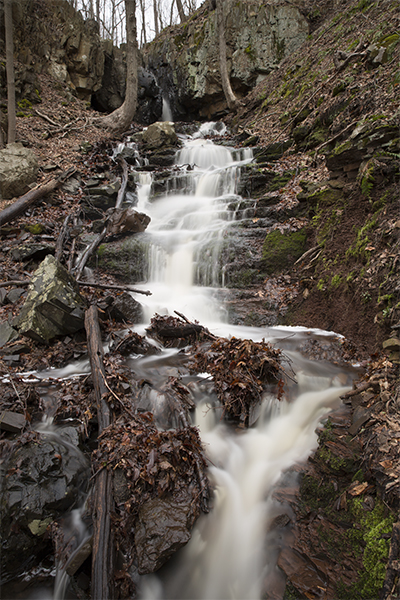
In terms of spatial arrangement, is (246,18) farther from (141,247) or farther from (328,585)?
(328,585)

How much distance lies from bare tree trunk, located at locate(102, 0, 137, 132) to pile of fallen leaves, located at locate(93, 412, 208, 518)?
1641 centimetres

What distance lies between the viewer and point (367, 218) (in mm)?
5414

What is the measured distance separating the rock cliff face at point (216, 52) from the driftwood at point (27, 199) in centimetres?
1375

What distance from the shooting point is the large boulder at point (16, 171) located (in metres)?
9.61

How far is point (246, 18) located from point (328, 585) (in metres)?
24.9

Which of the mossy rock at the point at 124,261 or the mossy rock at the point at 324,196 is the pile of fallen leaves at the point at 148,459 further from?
the mossy rock at the point at 324,196

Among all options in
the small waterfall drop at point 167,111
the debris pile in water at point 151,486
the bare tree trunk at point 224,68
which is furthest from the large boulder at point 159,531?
the small waterfall drop at point 167,111

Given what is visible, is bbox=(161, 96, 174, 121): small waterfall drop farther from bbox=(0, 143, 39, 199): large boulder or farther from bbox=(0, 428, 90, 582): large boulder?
bbox=(0, 428, 90, 582): large boulder

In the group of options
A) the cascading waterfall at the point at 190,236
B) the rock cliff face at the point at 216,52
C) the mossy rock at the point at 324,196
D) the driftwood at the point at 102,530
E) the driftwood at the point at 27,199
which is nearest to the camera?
the driftwood at the point at 102,530

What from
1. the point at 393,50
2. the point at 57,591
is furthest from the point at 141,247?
the point at 393,50

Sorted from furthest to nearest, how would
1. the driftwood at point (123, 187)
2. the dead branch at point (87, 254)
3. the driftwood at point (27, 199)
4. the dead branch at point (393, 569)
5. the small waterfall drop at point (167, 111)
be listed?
the small waterfall drop at point (167, 111) → the driftwood at point (123, 187) → the driftwood at point (27, 199) → the dead branch at point (87, 254) → the dead branch at point (393, 569)

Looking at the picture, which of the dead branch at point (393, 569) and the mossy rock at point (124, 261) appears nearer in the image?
the dead branch at point (393, 569)

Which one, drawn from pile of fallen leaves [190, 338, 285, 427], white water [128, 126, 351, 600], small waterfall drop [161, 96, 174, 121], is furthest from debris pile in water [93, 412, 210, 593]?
small waterfall drop [161, 96, 174, 121]

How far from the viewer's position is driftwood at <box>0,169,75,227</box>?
8.55 m
